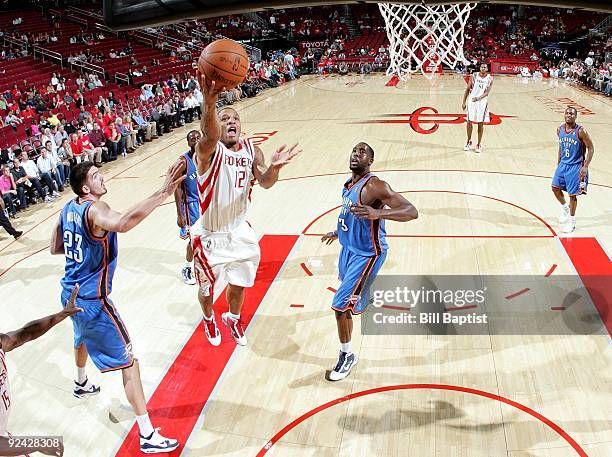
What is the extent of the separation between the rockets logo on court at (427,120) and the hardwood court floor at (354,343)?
2.72 meters

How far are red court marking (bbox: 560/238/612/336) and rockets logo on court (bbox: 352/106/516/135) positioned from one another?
7082 millimetres

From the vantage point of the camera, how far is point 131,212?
3.01m

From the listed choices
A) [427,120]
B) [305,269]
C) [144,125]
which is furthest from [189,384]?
[427,120]

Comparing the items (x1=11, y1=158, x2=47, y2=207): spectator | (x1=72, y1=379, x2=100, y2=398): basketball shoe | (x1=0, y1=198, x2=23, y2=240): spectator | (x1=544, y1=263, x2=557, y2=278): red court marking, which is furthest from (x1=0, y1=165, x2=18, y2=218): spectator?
(x1=544, y1=263, x2=557, y2=278): red court marking

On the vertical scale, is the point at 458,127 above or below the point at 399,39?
below

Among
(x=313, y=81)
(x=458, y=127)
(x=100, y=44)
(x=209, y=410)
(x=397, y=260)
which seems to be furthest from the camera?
(x=313, y=81)

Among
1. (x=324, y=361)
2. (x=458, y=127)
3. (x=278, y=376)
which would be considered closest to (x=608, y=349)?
(x=324, y=361)

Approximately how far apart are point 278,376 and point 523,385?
1873 mm

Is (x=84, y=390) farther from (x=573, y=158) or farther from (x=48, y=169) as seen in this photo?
(x=48, y=169)

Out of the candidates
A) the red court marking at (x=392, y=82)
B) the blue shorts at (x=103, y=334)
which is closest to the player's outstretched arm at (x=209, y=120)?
the blue shorts at (x=103, y=334)

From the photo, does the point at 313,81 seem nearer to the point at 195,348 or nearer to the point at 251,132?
the point at 251,132

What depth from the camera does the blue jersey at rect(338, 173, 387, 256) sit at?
416cm

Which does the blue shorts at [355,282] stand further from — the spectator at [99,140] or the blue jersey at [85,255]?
the spectator at [99,140]

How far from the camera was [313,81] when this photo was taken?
24.8 metres
